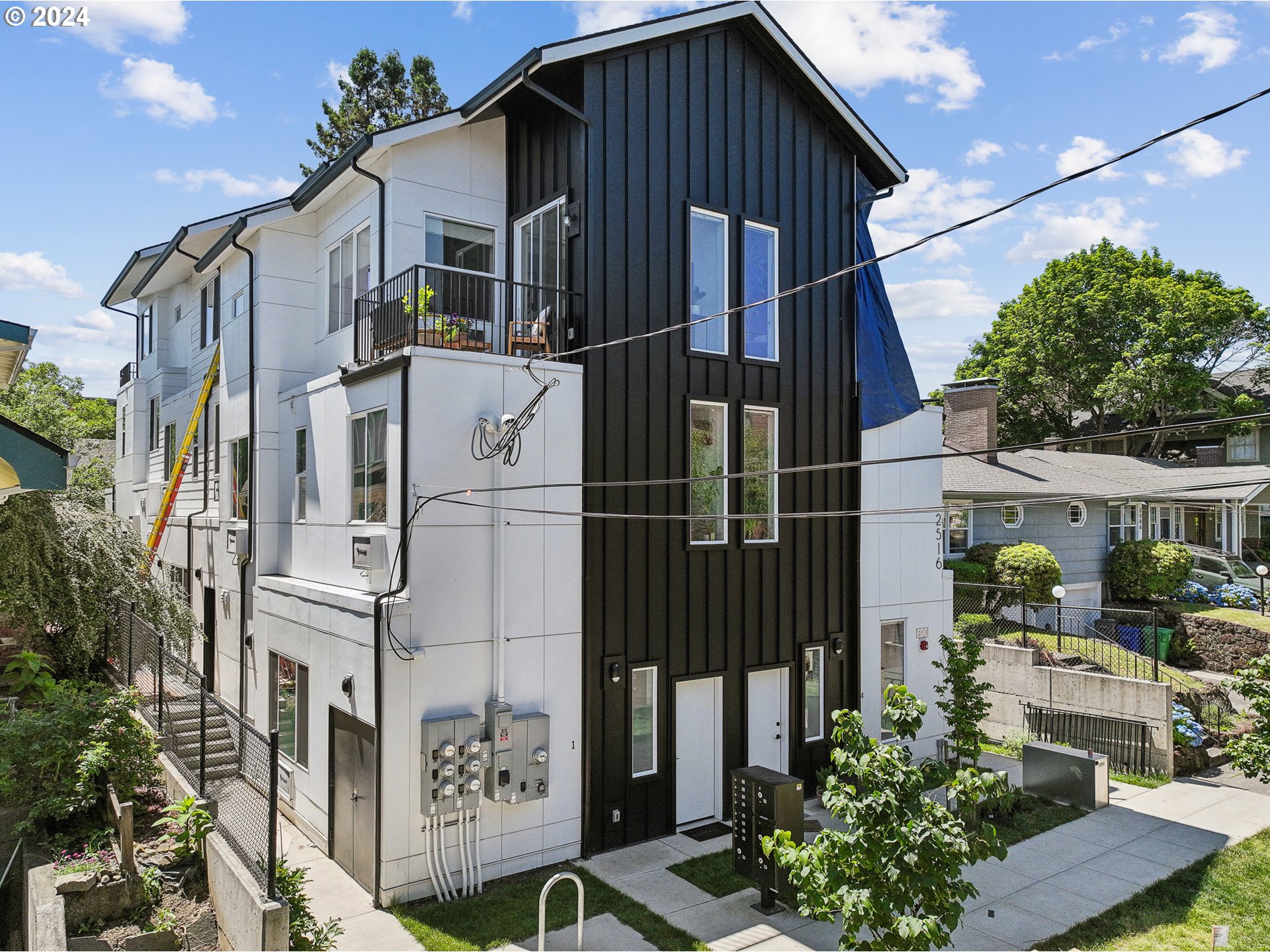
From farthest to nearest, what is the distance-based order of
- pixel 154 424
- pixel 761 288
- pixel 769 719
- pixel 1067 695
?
pixel 154 424 → pixel 1067 695 → pixel 761 288 → pixel 769 719

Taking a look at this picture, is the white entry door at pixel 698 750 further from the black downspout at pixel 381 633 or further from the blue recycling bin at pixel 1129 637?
the blue recycling bin at pixel 1129 637

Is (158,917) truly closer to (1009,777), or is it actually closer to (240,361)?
(240,361)

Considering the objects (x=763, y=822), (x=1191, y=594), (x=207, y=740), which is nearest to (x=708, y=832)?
(x=763, y=822)

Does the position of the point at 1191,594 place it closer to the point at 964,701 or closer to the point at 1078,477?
the point at 1078,477

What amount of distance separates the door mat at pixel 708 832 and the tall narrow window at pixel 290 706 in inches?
199

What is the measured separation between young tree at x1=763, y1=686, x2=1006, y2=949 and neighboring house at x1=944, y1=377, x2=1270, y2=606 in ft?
44.6

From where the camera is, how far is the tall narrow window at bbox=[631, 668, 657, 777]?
10.3m

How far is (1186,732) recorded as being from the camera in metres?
13.2

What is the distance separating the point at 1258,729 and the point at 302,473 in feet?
44.5

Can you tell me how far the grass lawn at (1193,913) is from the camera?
788 cm

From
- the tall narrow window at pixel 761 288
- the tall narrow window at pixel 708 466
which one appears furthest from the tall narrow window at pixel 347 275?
the tall narrow window at pixel 761 288

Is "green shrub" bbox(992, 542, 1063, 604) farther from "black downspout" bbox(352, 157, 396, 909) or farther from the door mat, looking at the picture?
"black downspout" bbox(352, 157, 396, 909)

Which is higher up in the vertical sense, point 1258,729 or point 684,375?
point 684,375

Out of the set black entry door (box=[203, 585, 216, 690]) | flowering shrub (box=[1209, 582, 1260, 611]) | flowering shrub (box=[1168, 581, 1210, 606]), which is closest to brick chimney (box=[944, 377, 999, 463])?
flowering shrub (box=[1168, 581, 1210, 606])
